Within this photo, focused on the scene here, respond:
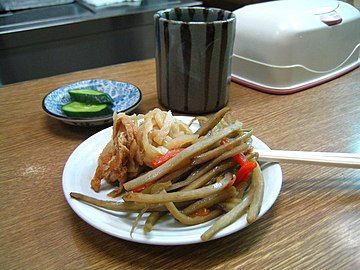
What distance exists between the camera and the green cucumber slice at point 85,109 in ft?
2.45

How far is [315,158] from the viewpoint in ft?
1.89

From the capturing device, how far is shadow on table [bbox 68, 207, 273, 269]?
46 cm

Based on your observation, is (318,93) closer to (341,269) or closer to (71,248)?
(341,269)

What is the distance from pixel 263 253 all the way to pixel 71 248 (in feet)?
0.79

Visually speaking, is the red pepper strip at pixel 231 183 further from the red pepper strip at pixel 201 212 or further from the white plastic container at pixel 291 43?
the white plastic container at pixel 291 43

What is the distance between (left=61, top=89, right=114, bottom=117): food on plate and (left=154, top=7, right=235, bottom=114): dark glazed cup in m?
0.14

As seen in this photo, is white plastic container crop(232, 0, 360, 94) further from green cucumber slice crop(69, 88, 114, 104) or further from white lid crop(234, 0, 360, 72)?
green cucumber slice crop(69, 88, 114, 104)

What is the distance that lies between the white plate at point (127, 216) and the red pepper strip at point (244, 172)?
3 cm

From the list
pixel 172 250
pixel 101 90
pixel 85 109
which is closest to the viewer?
pixel 172 250

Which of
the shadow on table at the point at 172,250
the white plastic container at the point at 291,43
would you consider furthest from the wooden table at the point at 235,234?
the white plastic container at the point at 291,43

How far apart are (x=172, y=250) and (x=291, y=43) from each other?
0.64 m

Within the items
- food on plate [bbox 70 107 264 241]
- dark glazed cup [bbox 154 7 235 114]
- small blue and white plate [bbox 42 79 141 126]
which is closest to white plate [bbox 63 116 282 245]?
food on plate [bbox 70 107 264 241]

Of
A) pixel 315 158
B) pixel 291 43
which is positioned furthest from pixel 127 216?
pixel 291 43

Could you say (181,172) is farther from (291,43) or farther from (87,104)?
(291,43)
